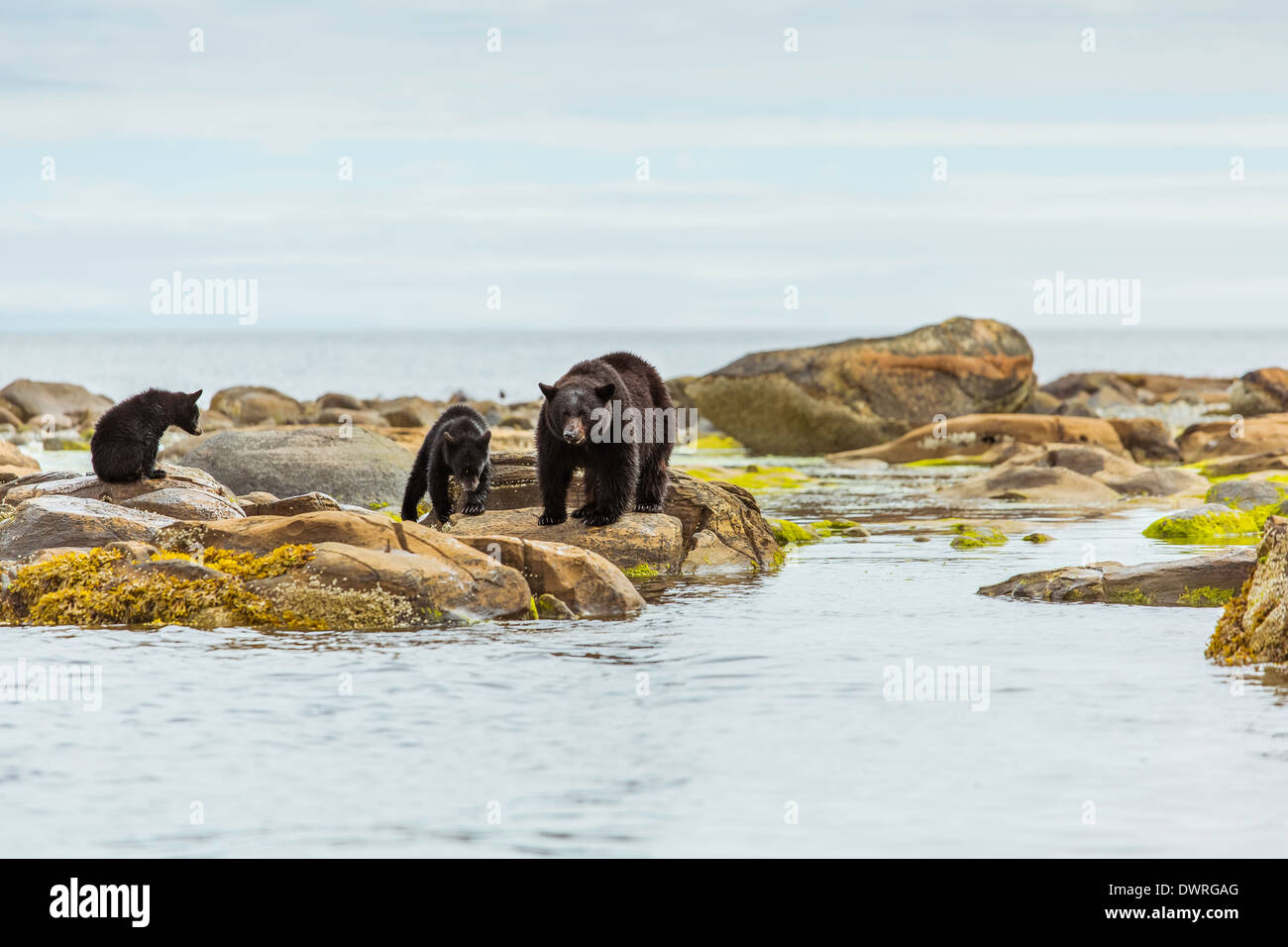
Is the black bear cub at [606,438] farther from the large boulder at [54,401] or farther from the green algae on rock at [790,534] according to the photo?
the large boulder at [54,401]

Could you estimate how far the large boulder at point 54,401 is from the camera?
4803 cm

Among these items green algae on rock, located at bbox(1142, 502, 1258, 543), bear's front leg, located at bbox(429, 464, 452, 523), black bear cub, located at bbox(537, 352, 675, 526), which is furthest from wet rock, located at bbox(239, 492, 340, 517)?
green algae on rock, located at bbox(1142, 502, 1258, 543)

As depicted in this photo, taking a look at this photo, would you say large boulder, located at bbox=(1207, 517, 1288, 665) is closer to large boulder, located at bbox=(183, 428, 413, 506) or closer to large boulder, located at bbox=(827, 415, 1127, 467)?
large boulder, located at bbox=(183, 428, 413, 506)

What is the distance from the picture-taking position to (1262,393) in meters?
39.7

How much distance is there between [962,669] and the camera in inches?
367

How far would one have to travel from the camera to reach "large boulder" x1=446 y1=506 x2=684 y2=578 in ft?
45.4

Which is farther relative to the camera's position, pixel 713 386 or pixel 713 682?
pixel 713 386

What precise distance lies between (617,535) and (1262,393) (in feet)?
103

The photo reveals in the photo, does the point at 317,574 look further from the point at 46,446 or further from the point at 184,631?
the point at 46,446

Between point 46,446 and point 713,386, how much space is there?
1748 centimetres

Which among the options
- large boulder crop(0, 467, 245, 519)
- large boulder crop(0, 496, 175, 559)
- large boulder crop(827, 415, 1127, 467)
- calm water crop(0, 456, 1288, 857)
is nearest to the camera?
calm water crop(0, 456, 1288, 857)

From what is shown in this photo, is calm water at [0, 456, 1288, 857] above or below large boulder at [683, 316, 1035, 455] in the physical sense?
below

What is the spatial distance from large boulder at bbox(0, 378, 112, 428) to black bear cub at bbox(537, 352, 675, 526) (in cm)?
3642

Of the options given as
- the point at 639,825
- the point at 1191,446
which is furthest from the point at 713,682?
the point at 1191,446
